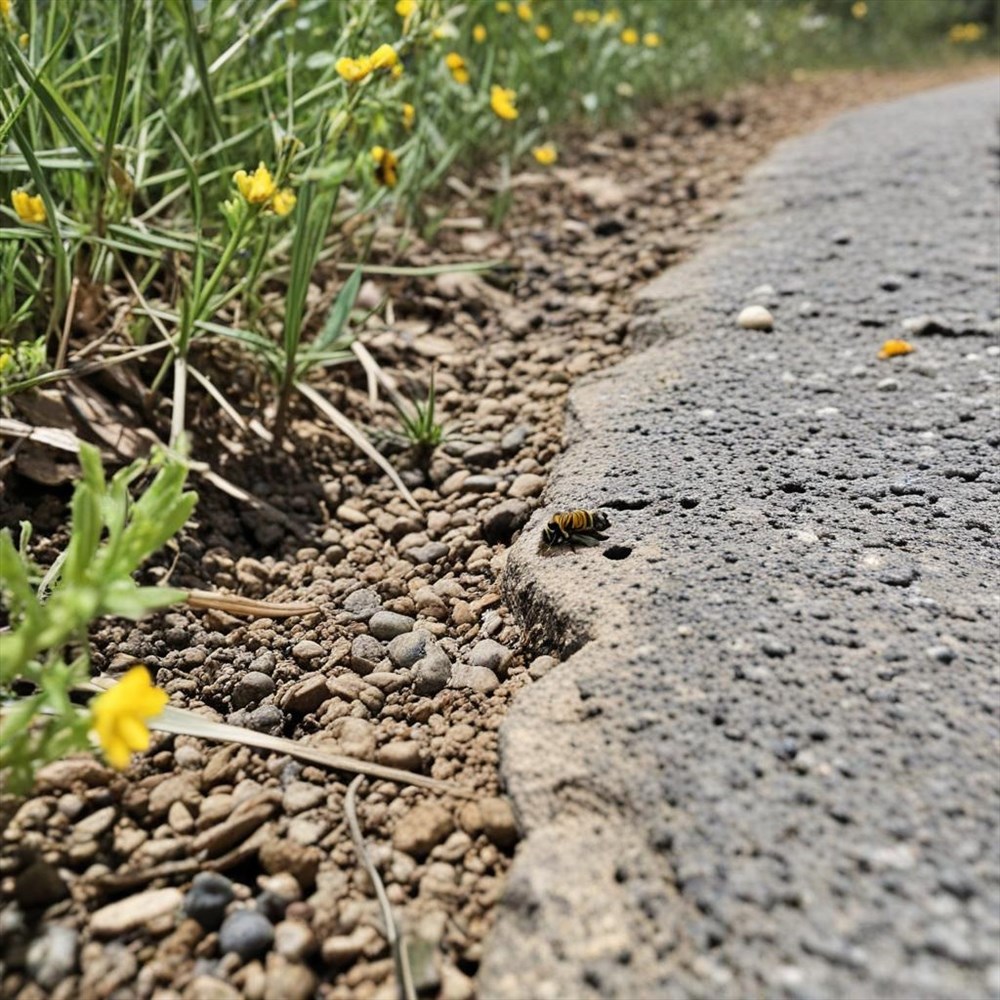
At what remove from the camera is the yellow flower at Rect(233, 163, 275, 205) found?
6.31 feet

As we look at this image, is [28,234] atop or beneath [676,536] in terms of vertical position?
atop

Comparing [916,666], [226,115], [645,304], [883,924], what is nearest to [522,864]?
[883,924]

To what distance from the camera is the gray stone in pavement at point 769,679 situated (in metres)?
1.09

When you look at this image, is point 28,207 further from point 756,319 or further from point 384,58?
point 756,319

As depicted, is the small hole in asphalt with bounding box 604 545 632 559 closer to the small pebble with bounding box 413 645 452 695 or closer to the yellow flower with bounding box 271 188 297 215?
the small pebble with bounding box 413 645 452 695

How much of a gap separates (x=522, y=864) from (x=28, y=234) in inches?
60.7

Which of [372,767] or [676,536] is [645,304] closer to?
[676,536]

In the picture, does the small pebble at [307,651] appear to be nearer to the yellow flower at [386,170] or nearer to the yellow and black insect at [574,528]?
the yellow and black insect at [574,528]

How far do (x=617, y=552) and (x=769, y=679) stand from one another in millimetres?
426

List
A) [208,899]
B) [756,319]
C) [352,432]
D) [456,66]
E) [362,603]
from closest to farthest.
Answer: [208,899]
[362,603]
[352,432]
[756,319]
[456,66]

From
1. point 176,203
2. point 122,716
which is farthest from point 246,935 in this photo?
point 176,203

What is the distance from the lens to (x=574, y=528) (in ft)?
5.81

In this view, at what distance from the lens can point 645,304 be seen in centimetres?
283

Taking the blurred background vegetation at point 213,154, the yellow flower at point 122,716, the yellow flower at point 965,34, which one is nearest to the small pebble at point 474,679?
the yellow flower at point 122,716
